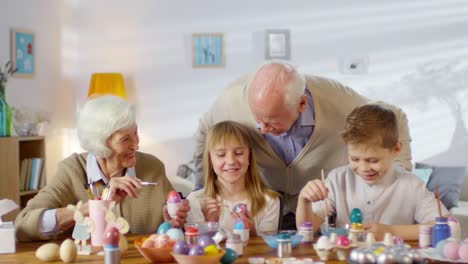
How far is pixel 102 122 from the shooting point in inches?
108

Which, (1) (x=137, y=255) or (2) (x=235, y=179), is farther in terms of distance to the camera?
(2) (x=235, y=179)

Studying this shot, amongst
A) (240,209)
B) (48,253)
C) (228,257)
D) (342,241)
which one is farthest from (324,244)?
(48,253)

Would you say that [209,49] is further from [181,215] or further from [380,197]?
[181,215]

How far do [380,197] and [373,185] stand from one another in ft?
0.18

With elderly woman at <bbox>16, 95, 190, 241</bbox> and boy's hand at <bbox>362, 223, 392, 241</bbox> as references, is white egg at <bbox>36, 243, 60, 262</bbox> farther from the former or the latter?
boy's hand at <bbox>362, 223, 392, 241</bbox>

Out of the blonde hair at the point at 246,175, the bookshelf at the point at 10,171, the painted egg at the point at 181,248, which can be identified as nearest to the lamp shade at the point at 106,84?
the bookshelf at the point at 10,171

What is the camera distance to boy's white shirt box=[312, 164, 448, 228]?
110 inches

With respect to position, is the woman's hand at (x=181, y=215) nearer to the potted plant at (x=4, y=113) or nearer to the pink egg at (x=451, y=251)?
the pink egg at (x=451, y=251)

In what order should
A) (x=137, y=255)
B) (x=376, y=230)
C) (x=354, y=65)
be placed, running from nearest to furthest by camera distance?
(x=137, y=255) < (x=376, y=230) < (x=354, y=65)

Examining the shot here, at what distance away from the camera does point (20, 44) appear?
6012 mm

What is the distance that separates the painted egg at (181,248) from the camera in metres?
2.05

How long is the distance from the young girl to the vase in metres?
2.71

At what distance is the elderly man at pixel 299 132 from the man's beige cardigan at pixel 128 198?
0.48 meters

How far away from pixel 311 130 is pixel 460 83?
138 inches
